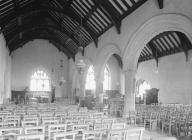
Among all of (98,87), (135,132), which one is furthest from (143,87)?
(135,132)

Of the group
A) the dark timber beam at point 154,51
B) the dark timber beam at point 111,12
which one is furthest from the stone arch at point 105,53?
the dark timber beam at point 154,51

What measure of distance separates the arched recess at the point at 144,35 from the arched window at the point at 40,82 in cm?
1474

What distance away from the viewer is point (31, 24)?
18.6 m

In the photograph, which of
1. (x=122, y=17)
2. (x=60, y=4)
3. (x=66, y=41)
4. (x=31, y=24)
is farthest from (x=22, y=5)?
(x=66, y=41)

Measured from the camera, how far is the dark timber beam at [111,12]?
12.2 meters

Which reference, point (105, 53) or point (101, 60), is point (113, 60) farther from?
point (105, 53)

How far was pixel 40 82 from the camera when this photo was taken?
1005 inches

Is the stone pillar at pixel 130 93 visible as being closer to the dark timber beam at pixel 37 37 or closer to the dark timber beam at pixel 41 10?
the dark timber beam at pixel 41 10

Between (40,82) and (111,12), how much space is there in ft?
50.0

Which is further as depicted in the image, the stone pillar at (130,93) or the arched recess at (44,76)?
the arched recess at (44,76)

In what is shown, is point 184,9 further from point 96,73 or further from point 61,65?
point 61,65

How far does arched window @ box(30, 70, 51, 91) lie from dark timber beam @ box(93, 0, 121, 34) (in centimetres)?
1424

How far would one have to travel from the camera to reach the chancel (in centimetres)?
613

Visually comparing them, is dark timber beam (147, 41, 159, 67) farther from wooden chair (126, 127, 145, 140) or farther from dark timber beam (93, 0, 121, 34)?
wooden chair (126, 127, 145, 140)
